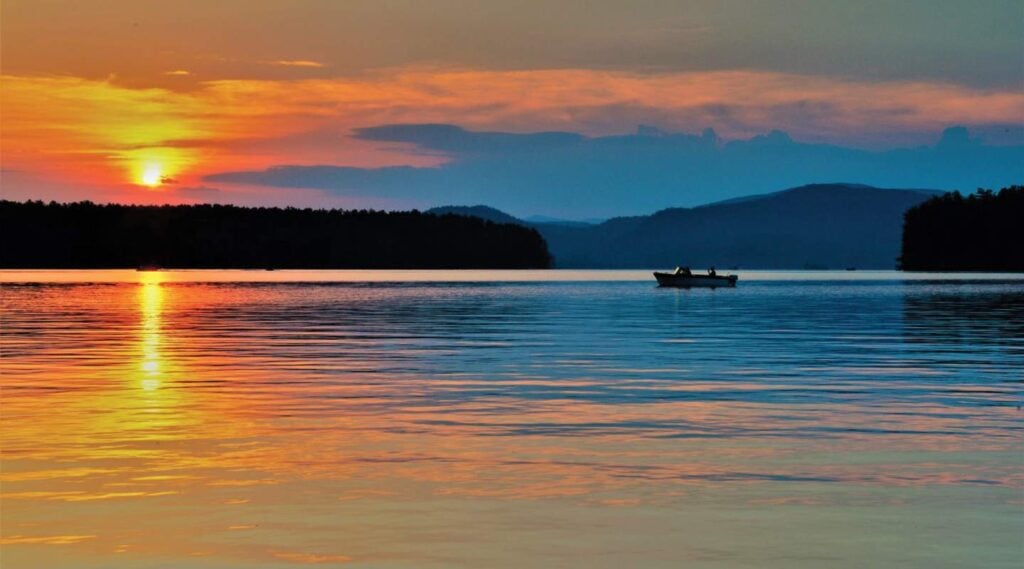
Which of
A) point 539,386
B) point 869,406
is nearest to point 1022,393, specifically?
point 869,406

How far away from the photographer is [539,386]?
1324 inches

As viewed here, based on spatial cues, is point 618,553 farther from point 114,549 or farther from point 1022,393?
point 1022,393

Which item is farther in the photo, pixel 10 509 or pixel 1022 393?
pixel 1022 393

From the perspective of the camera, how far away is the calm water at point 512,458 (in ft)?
51.0

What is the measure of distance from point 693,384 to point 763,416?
6.86 metres

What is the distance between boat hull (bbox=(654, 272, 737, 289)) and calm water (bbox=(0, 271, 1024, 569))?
117298mm

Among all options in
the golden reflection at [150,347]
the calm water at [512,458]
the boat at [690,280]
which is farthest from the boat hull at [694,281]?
the calm water at [512,458]

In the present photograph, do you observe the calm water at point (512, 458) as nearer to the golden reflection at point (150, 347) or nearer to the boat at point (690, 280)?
the golden reflection at point (150, 347)

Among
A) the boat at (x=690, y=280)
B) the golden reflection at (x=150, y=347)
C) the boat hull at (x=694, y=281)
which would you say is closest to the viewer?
the golden reflection at (x=150, y=347)

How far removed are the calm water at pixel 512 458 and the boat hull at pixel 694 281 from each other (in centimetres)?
11730

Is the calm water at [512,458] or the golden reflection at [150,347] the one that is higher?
the calm water at [512,458]

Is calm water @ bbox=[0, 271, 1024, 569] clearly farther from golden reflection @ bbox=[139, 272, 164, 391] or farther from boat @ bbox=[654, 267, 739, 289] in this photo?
boat @ bbox=[654, 267, 739, 289]

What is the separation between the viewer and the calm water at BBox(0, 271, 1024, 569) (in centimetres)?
1555

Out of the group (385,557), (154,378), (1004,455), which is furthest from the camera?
(154,378)
